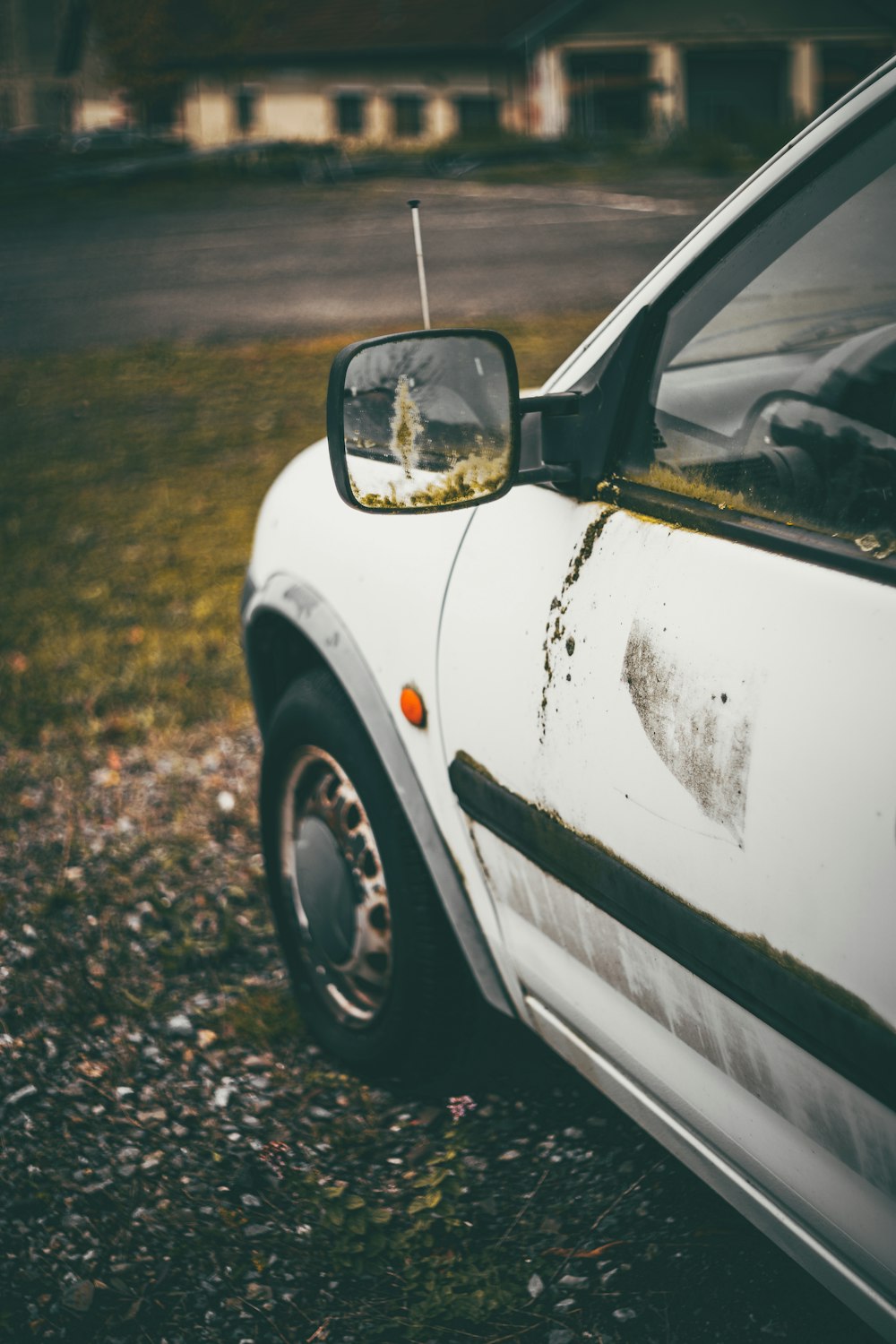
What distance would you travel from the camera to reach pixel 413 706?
2.18 m

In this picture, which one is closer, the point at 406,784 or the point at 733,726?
the point at 733,726

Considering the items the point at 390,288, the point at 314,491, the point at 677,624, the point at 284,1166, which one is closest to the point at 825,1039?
the point at 677,624

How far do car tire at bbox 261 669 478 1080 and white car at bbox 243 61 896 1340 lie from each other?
20 mm

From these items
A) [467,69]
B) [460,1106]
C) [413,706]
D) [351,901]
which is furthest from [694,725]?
[467,69]

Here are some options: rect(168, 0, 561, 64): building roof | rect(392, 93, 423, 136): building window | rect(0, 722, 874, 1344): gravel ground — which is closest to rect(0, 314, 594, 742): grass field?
rect(0, 722, 874, 1344): gravel ground

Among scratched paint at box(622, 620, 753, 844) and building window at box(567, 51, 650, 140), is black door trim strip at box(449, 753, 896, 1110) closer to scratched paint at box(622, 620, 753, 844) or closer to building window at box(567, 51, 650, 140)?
scratched paint at box(622, 620, 753, 844)

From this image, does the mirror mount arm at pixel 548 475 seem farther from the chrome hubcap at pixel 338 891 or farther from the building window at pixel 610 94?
the building window at pixel 610 94

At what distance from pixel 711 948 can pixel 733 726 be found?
0.93 ft

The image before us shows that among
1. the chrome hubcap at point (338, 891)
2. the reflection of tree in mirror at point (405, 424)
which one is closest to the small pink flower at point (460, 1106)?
the chrome hubcap at point (338, 891)

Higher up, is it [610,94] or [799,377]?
[610,94]

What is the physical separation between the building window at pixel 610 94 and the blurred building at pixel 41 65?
4091 cm

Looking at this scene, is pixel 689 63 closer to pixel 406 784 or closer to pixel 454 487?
pixel 454 487

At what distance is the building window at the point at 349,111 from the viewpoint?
84.3 feet

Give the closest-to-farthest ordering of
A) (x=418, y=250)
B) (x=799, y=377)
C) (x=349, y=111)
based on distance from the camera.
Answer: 1. (x=799, y=377)
2. (x=418, y=250)
3. (x=349, y=111)
